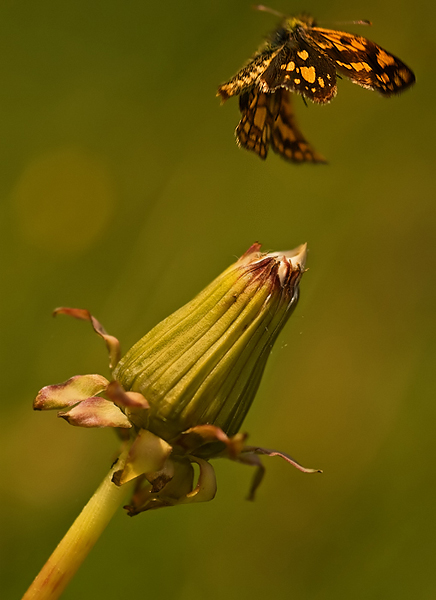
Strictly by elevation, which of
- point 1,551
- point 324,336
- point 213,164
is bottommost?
point 1,551

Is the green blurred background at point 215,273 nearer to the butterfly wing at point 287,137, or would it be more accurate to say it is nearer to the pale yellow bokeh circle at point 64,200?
the pale yellow bokeh circle at point 64,200

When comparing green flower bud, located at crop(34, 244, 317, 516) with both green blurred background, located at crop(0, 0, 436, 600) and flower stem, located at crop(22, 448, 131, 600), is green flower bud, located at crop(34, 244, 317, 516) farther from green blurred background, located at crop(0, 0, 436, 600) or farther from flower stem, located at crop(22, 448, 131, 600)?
green blurred background, located at crop(0, 0, 436, 600)

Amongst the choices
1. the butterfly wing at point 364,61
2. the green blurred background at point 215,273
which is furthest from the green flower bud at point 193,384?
the green blurred background at point 215,273

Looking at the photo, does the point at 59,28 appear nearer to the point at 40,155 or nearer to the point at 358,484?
the point at 40,155

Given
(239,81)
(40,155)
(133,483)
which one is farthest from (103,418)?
(40,155)

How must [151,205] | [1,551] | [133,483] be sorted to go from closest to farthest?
[133,483]
[1,551]
[151,205]

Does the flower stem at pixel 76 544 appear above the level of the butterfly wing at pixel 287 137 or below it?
below
